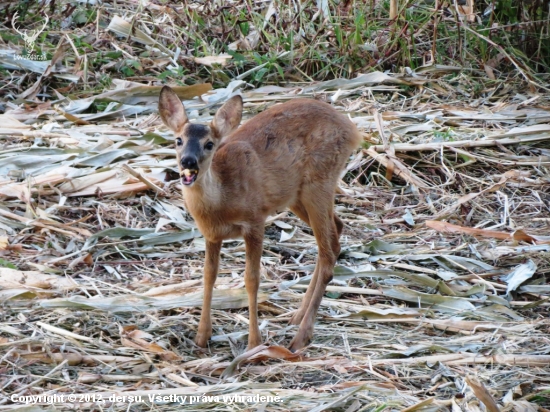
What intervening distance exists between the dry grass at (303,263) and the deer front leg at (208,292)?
0.32 ft

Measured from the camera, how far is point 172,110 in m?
6.33

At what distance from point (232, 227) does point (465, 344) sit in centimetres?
172

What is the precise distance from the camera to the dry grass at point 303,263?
551 centimetres

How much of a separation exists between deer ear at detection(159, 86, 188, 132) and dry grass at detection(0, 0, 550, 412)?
1235 mm

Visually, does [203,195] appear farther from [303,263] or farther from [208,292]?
[303,263]

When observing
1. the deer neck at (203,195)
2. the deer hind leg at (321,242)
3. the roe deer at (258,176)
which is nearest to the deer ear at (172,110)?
the roe deer at (258,176)

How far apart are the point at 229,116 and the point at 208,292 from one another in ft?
3.93

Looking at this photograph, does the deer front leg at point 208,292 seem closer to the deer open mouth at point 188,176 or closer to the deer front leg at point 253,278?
the deer front leg at point 253,278

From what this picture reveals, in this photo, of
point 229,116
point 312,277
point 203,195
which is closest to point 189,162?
point 203,195

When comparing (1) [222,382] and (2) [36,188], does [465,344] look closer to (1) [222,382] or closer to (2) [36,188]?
(1) [222,382]

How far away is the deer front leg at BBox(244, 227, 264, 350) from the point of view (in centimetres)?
612

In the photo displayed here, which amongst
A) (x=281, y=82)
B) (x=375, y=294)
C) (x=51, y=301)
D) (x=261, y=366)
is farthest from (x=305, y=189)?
(x=281, y=82)

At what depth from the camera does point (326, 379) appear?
18.3 feet

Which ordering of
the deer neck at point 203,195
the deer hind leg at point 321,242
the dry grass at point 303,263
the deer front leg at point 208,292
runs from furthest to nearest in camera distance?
the deer hind leg at point 321,242 < the deer front leg at point 208,292 < the deer neck at point 203,195 < the dry grass at point 303,263
